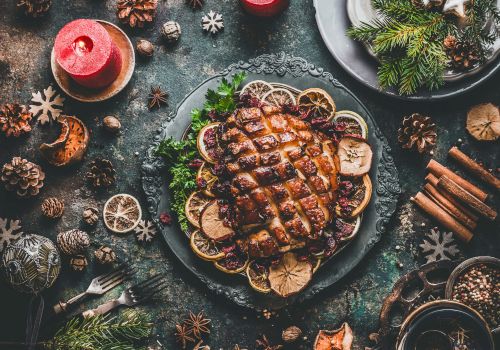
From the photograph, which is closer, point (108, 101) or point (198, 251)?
point (198, 251)

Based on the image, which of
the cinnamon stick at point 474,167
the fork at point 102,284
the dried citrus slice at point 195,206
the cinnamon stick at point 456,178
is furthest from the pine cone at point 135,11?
the cinnamon stick at point 474,167

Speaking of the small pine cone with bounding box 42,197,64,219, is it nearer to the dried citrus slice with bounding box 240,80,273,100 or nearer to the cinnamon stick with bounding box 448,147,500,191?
the dried citrus slice with bounding box 240,80,273,100

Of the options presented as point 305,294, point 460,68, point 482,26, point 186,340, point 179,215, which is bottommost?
point 186,340

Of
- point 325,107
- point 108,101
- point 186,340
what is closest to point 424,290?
point 325,107

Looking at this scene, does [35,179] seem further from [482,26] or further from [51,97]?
[482,26]

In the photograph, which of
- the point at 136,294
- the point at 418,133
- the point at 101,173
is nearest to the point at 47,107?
the point at 101,173
